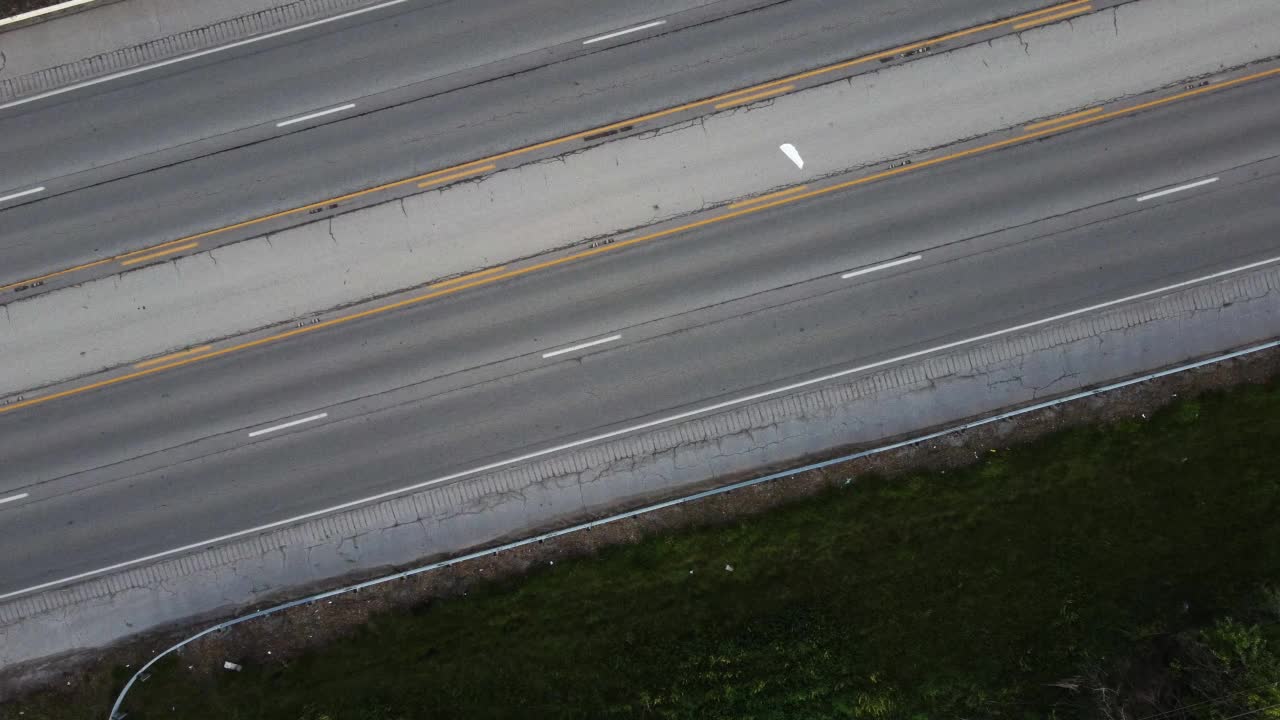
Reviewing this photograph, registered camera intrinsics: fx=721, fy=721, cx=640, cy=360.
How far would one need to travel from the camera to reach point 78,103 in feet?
56.0

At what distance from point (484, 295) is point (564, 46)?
610cm

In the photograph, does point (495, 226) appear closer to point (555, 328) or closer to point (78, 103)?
point (555, 328)

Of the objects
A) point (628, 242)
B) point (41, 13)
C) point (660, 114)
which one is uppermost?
point (41, 13)

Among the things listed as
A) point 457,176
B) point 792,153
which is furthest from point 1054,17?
point 457,176

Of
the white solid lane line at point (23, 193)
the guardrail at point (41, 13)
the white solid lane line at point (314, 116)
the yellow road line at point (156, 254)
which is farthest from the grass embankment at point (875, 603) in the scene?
the guardrail at point (41, 13)

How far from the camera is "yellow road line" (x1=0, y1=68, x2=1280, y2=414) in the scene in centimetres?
1639

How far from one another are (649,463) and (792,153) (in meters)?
7.83

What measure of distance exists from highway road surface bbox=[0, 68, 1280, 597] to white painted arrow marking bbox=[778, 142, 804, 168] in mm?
1026

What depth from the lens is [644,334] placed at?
16453 mm

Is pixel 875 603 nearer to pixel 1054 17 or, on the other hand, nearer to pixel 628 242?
pixel 628 242

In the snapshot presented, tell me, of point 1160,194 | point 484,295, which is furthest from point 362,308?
point 1160,194

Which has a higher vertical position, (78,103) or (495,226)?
(78,103)

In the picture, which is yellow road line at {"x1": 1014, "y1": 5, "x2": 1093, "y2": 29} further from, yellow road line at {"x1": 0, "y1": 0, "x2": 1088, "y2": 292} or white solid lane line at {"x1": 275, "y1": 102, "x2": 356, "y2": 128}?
white solid lane line at {"x1": 275, "y1": 102, "x2": 356, "y2": 128}

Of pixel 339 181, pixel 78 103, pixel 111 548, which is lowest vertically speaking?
pixel 111 548
